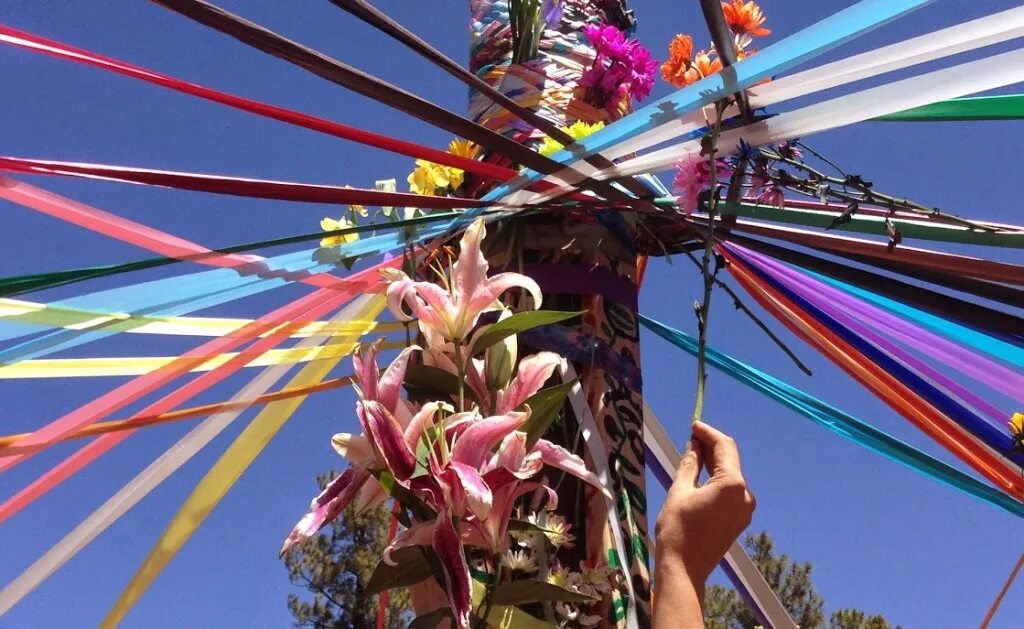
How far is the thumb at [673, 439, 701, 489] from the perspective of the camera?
1348mm

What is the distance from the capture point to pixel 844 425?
3061 mm

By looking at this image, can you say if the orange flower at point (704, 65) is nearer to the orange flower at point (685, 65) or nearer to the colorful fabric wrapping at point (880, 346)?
the orange flower at point (685, 65)

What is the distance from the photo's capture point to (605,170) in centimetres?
213

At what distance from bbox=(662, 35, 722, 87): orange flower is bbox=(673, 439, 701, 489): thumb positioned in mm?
913

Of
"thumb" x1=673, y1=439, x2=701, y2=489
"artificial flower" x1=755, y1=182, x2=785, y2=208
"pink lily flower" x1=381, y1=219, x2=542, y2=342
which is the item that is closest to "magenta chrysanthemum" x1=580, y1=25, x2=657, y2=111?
"artificial flower" x1=755, y1=182, x2=785, y2=208

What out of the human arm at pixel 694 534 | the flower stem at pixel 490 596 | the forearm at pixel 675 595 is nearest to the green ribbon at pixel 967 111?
the human arm at pixel 694 534

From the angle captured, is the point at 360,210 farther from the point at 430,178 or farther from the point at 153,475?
the point at 153,475

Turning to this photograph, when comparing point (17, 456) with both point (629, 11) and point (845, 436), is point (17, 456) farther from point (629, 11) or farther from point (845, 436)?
point (845, 436)

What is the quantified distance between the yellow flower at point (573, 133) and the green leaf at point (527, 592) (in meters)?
1.03

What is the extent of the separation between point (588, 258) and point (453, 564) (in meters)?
1.11

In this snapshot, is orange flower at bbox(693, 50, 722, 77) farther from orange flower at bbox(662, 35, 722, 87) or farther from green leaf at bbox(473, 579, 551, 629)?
green leaf at bbox(473, 579, 551, 629)

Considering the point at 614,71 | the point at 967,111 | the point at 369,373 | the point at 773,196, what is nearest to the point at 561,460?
the point at 369,373

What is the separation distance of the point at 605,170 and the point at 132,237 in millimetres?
964

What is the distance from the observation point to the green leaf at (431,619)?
128 cm
